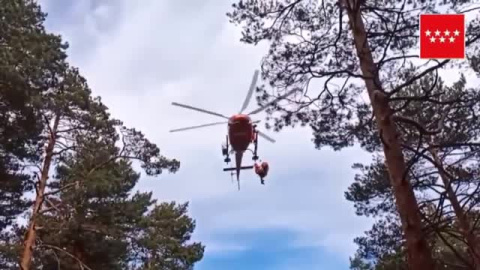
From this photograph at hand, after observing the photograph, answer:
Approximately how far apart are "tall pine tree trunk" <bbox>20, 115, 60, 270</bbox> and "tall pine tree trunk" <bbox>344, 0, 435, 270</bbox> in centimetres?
924

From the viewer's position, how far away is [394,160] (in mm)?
4867

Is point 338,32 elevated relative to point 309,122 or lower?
elevated

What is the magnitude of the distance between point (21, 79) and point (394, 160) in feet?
26.4

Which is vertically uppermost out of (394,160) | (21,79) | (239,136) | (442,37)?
(21,79)

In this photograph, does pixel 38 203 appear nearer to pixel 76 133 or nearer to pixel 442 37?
pixel 76 133

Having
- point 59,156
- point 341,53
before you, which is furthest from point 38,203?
point 341,53

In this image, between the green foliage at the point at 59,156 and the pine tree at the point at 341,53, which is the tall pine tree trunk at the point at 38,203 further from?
the pine tree at the point at 341,53

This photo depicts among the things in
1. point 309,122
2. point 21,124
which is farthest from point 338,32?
point 21,124

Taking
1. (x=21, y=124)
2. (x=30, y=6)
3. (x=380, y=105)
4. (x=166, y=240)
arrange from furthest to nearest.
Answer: (x=166, y=240), (x=30, y=6), (x=21, y=124), (x=380, y=105)

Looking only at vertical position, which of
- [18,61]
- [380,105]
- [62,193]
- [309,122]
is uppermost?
[18,61]

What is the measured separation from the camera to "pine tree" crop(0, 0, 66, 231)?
10.8m

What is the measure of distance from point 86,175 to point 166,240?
5.29 m

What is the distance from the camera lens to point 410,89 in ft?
36.9

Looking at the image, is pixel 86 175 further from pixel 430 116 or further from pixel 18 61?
pixel 430 116
